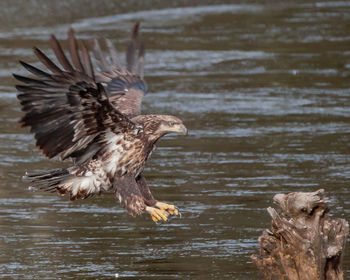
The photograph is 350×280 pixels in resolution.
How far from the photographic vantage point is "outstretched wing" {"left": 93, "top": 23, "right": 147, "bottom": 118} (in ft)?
25.9

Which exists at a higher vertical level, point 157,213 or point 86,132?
point 86,132

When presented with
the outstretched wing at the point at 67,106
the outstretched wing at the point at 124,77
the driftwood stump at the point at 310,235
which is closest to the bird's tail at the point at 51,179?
the outstretched wing at the point at 67,106

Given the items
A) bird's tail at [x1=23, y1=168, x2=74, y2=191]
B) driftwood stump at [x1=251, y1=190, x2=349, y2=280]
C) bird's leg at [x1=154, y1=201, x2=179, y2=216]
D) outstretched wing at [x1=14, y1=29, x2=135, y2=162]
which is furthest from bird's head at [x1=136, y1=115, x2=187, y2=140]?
driftwood stump at [x1=251, y1=190, x2=349, y2=280]

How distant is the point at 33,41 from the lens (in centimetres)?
1562

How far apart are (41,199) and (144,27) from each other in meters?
8.72

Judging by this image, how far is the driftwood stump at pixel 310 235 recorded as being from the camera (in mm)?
5547

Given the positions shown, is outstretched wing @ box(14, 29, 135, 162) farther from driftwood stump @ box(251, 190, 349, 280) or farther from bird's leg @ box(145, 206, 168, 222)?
driftwood stump @ box(251, 190, 349, 280)

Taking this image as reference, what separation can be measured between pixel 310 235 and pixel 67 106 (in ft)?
6.37

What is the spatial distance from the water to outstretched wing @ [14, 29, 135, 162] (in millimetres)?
968

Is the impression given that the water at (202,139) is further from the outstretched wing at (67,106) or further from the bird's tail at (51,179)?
the outstretched wing at (67,106)

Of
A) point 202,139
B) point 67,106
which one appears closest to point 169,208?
point 67,106

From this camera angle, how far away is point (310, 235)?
5551 millimetres

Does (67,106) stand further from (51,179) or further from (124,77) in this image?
(124,77)

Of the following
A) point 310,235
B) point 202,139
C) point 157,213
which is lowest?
point 202,139
